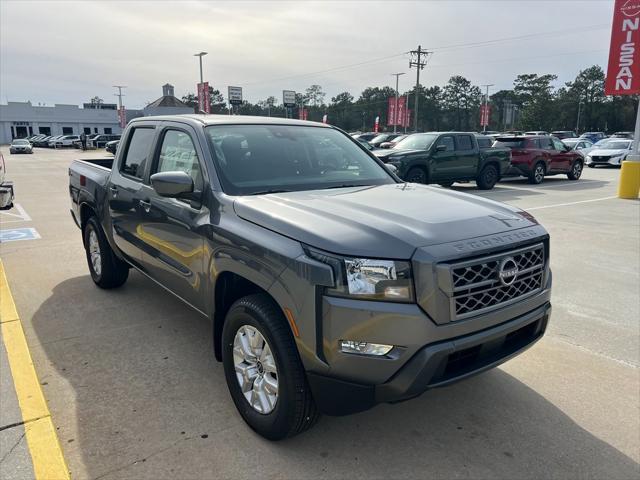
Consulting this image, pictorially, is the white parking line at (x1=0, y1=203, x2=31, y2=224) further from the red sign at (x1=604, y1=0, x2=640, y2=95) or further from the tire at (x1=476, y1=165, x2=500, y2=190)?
the red sign at (x1=604, y1=0, x2=640, y2=95)

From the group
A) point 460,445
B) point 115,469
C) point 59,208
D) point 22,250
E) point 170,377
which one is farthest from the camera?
point 59,208

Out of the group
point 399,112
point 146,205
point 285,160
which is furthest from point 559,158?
point 399,112

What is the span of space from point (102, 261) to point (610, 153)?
1099 inches

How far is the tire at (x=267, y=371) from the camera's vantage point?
101 inches

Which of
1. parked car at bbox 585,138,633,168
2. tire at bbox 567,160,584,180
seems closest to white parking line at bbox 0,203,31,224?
tire at bbox 567,160,584,180

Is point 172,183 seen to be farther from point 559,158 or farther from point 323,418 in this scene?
point 559,158

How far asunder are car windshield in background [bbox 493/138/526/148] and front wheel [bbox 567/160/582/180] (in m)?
3.01

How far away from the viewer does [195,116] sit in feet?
13.1

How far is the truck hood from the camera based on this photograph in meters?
2.39

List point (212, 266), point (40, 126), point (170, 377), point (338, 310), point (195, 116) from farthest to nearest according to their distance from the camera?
point (40, 126) < point (195, 116) < point (170, 377) < point (212, 266) < point (338, 310)

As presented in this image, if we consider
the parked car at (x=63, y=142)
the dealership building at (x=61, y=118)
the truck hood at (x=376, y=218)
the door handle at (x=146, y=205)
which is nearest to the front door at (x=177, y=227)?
the door handle at (x=146, y=205)

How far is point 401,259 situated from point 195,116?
2.42 meters

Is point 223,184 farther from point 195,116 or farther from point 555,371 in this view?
point 555,371

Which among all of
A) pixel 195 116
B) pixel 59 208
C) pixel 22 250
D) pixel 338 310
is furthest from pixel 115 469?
pixel 59 208
